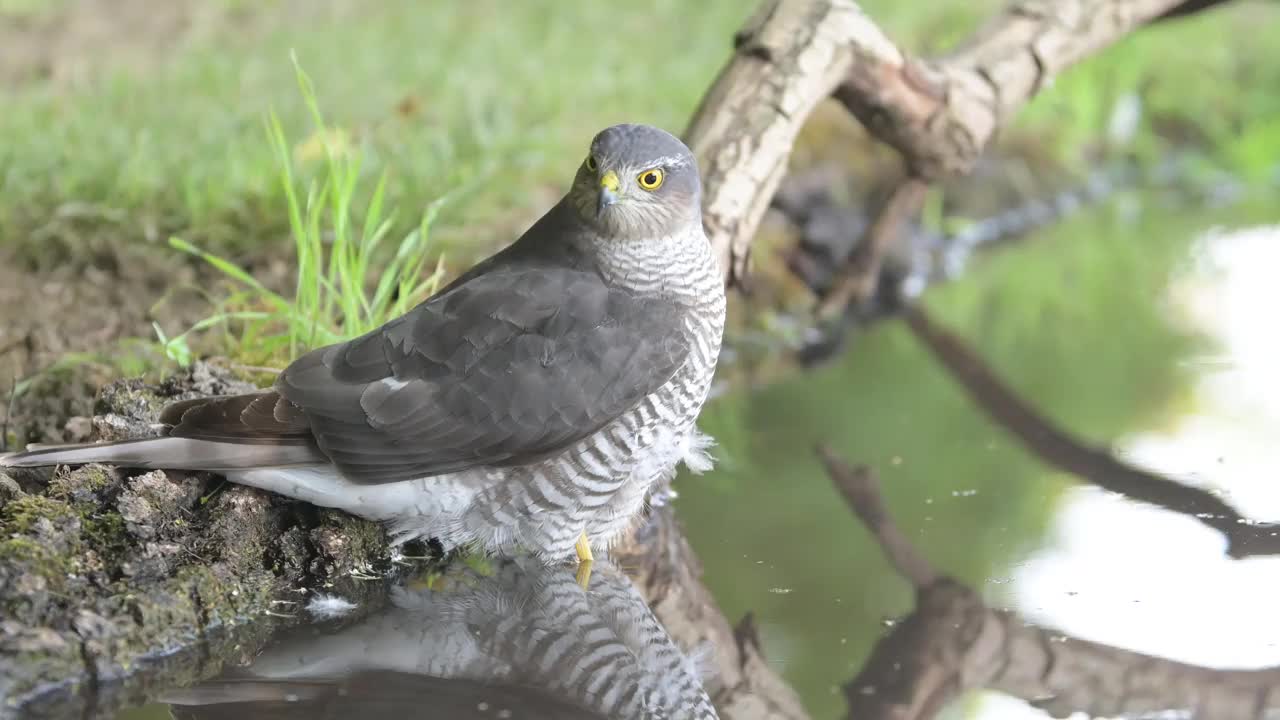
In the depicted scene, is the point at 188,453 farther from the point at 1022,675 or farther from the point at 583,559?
the point at 1022,675

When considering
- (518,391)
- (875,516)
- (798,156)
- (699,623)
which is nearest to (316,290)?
(518,391)

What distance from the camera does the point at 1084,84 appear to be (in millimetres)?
8758

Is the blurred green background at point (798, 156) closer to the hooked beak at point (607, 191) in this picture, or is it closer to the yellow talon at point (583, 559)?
the yellow talon at point (583, 559)

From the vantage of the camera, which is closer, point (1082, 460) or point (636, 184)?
point (636, 184)

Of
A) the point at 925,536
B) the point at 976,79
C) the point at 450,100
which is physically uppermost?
the point at 976,79

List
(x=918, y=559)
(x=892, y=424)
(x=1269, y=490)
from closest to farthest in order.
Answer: (x=918, y=559) < (x=1269, y=490) < (x=892, y=424)

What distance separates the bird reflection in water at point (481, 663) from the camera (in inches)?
131

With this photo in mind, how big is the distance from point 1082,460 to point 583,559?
1725 millimetres

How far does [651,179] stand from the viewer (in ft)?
12.5

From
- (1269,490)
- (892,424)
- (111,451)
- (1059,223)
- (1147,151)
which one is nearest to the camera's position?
(111,451)

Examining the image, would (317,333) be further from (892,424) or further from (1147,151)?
(1147,151)

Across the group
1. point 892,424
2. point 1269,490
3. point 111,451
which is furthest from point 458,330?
point 1269,490

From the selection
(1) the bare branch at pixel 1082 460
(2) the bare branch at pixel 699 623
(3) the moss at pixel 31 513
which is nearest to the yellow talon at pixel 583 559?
(2) the bare branch at pixel 699 623

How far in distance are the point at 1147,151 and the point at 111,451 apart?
23.6ft
